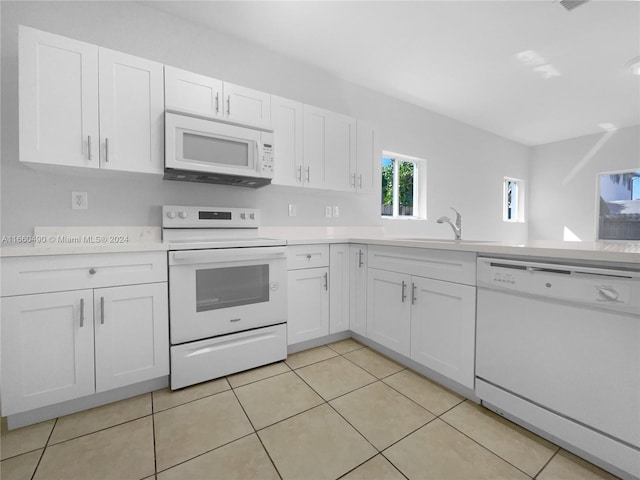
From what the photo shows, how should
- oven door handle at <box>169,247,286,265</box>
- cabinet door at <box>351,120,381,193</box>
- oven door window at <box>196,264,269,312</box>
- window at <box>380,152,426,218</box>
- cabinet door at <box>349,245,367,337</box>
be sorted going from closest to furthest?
oven door handle at <box>169,247,286,265</box>
oven door window at <box>196,264,269,312</box>
cabinet door at <box>349,245,367,337</box>
cabinet door at <box>351,120,381,193</box>
window at <box>380,152,426,218</box>

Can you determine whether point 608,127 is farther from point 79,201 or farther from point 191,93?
point 79,201

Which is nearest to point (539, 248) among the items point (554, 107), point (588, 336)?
point (588, 336)

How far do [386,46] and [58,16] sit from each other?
251 centimetres

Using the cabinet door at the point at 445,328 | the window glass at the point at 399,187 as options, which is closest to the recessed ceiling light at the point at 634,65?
the window glass at the point at 399,187

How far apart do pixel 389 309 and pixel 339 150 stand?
1.59 m

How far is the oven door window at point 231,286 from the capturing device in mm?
1857

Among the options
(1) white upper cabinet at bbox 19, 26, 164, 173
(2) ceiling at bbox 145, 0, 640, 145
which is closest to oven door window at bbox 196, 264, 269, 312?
(1) white upper cabinet at bbox 19, 26, 164, 173

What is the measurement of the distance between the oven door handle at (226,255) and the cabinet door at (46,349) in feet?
1.55

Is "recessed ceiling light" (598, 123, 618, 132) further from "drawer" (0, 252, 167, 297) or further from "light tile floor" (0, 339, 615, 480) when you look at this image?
"drawer" (0, 252, 167, 297)

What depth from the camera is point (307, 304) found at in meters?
2.32

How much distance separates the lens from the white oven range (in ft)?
5.79

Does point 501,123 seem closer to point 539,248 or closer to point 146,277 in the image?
point 539,248

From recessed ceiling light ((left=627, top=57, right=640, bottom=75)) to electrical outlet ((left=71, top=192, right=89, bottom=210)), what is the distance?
196 inches

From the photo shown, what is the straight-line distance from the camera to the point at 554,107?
4.02m
